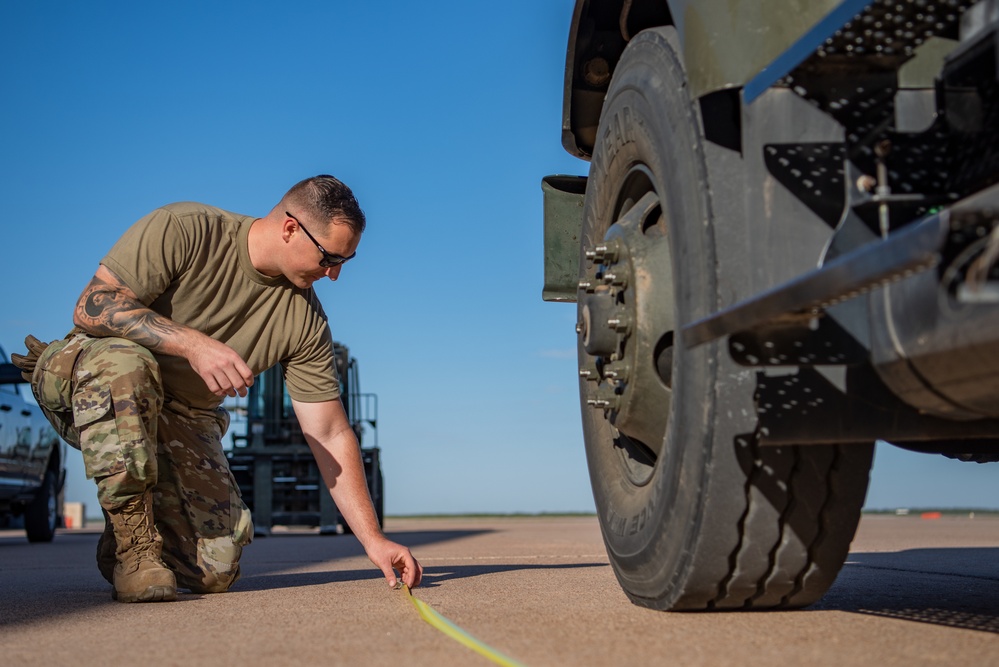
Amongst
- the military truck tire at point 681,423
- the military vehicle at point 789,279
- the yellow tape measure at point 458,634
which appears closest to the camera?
the military vehicle at point 789,279

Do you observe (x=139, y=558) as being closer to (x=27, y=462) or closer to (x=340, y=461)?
(x=340, y=461)

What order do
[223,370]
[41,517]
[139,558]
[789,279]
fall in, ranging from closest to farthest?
[789,279] < [223,370] < [139,558] < [41,517]

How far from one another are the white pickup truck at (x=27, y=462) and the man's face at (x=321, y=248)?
548cm

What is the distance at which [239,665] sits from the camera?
1.64 meters

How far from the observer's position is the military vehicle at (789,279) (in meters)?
1.37

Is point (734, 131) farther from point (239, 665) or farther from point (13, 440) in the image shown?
point (13, 440)

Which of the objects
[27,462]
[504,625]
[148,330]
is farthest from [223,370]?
[27,462]

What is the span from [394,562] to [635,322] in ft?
3.96

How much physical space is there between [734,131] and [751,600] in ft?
3.02

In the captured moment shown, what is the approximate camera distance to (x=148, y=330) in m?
2.95

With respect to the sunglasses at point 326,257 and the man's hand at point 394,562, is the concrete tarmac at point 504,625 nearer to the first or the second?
the man's hand at point 394,562

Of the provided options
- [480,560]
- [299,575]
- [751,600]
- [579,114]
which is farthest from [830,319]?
[480,560]

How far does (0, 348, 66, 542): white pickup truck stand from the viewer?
327 inches

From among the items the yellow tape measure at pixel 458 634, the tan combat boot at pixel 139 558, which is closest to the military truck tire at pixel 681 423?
the yellow tape measure at pixel 458 634
